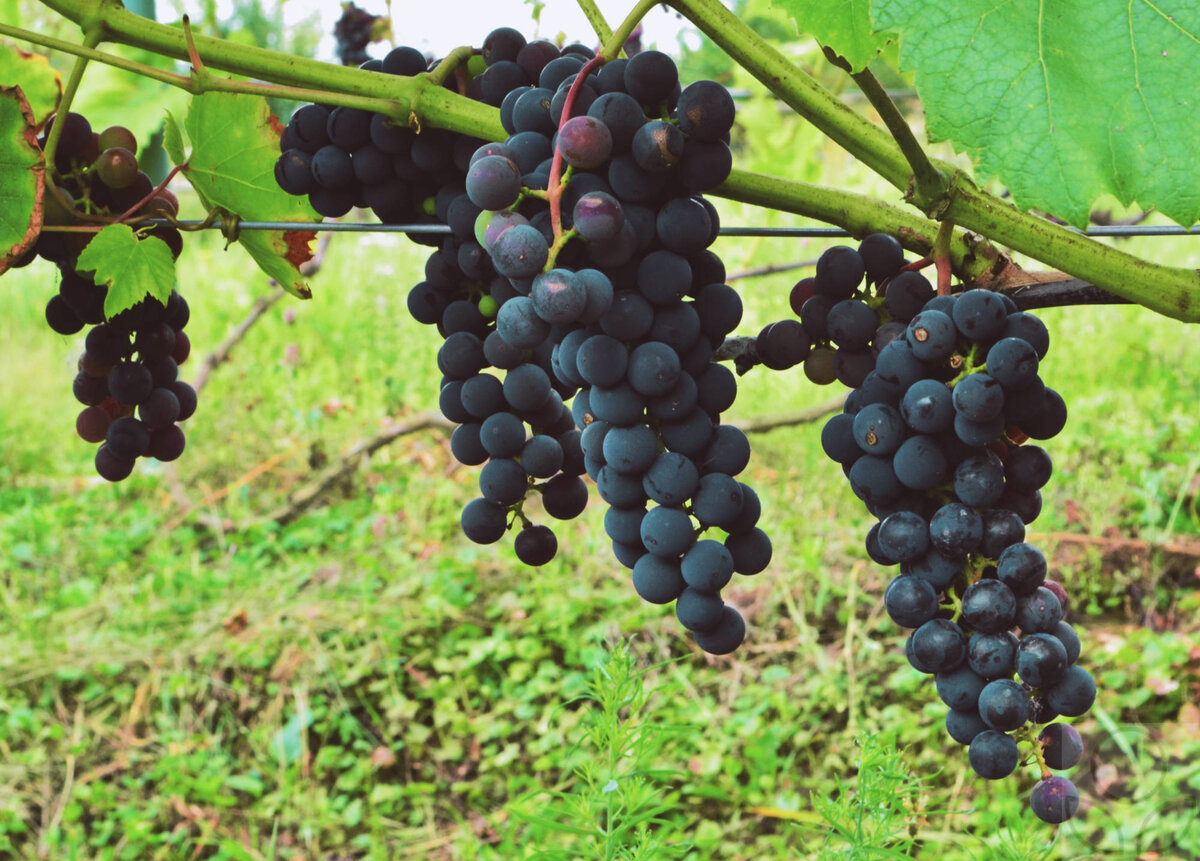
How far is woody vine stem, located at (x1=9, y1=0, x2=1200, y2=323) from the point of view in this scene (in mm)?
537

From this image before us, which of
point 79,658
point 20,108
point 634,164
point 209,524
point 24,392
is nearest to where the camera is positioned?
point 634,164

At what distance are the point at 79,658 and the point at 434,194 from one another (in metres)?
1.94

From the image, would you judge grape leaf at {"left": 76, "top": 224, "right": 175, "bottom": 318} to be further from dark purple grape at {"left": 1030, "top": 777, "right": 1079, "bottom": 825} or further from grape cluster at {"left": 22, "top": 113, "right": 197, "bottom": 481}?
dark purple grape at {"left": 1030, "top": 777, "right": 1079, "bottom": 825}

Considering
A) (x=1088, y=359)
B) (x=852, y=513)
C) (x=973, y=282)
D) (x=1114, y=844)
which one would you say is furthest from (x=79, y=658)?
(x=1088, y=359)

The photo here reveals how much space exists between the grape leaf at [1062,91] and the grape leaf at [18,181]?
1.84 ft

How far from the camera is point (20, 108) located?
68 centimetres

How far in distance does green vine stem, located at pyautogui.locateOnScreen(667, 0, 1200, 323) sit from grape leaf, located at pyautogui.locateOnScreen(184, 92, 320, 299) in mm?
384

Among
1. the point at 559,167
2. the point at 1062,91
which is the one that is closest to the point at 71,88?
the point at 559,167

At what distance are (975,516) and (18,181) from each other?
659 millimetres

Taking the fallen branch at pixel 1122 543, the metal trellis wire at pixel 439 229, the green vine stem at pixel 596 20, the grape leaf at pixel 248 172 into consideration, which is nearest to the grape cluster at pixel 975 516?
the metal trellis wire at pixel 439 229

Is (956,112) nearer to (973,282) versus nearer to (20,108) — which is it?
(973,282)

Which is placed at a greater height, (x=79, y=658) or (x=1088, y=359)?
(x=1088, y=359)

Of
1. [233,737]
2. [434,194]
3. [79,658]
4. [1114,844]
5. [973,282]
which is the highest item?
[434,194]

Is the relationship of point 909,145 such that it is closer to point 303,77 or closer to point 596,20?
point 596,20
